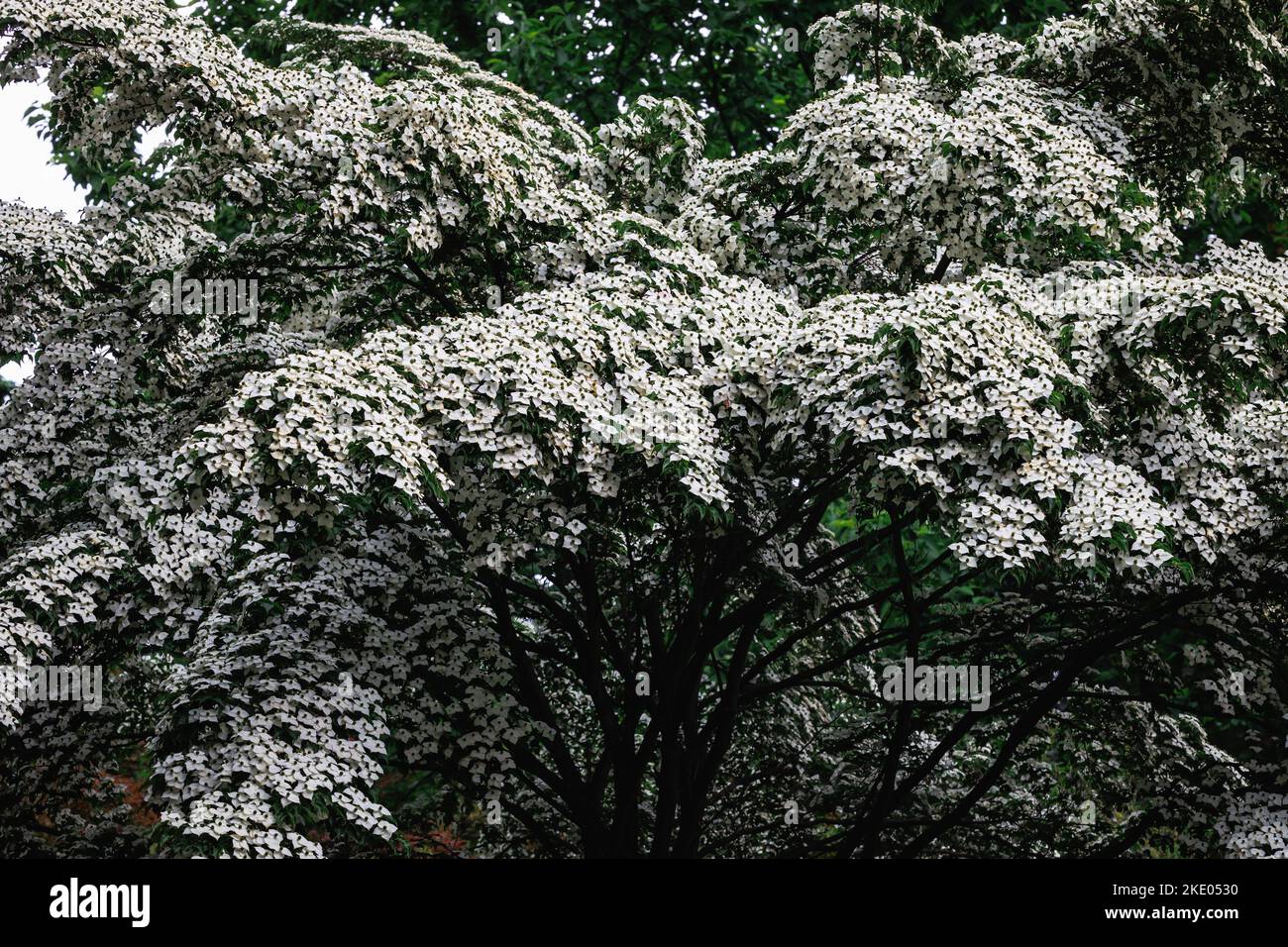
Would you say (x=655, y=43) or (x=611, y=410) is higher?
(x=655, y=43)

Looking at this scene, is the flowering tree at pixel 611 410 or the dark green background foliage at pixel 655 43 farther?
the dark green background foliage at pixel 655 43

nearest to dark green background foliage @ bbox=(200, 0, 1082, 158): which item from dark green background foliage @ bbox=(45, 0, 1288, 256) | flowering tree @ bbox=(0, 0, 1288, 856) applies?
dark green background foliage @ bbox=(45, 0, 1288, 256)

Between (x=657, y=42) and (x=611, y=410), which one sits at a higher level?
(x=657, y=42)

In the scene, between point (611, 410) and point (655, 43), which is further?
point (655, 43)

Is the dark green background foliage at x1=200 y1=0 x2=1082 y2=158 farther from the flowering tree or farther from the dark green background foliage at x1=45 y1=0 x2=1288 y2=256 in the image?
the flowering tree

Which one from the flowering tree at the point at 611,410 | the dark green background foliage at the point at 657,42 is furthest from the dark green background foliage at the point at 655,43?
the flowering tree at the point at 611,410

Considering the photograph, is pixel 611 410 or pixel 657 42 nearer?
pixel 611 410

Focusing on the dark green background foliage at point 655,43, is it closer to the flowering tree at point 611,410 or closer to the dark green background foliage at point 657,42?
the dark green background foliage at point 657,42

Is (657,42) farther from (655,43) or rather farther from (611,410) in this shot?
(611,410)

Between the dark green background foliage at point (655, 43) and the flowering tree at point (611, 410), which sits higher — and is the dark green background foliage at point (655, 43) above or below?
above

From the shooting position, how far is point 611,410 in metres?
7.54

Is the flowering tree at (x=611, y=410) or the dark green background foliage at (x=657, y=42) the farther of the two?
the dark green background foliage at (x=657, y=42)

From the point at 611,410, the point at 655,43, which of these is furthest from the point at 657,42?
the point at 611,410

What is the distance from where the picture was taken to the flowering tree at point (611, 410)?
7.14m
